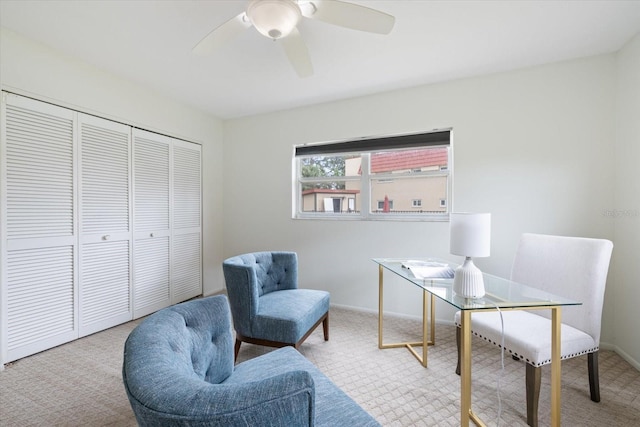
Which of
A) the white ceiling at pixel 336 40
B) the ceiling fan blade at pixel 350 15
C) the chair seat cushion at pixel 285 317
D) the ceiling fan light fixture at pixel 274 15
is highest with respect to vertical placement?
the white ceiling at pixel 336 40

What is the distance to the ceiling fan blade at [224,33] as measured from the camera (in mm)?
1453

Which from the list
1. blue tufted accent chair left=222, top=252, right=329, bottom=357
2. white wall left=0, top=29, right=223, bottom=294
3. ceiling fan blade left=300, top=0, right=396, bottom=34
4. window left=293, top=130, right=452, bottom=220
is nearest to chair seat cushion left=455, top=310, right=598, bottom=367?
blue tufted accent chair left=222, top=252, right=329, bottom=357

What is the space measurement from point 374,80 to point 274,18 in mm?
1628

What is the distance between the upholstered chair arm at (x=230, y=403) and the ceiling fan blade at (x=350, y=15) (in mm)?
1545

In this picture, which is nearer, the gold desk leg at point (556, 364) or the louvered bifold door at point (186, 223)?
the gold desk leg at point (556, 364)

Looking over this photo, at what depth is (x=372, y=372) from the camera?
1.98 metres

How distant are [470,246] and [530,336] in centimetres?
57

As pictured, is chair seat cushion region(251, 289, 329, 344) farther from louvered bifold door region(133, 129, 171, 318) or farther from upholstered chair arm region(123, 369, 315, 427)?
louvered bifold door region(133, 129, 171, 318)

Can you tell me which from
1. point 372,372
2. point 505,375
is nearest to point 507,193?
point 505,375

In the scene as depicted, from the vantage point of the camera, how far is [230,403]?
1.93ft

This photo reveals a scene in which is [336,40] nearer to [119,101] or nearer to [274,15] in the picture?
[274,15]

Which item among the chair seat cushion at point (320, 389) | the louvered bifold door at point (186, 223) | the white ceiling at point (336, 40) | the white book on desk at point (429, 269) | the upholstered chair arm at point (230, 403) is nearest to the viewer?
the upholstered chair arm at point (230, 403)

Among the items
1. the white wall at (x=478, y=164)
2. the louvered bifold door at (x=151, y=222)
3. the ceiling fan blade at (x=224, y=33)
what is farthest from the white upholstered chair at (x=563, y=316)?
the louvered bifold door at (x=151, y=222)

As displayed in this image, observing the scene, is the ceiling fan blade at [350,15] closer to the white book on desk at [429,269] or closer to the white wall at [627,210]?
the white book on desk at [429,269]
